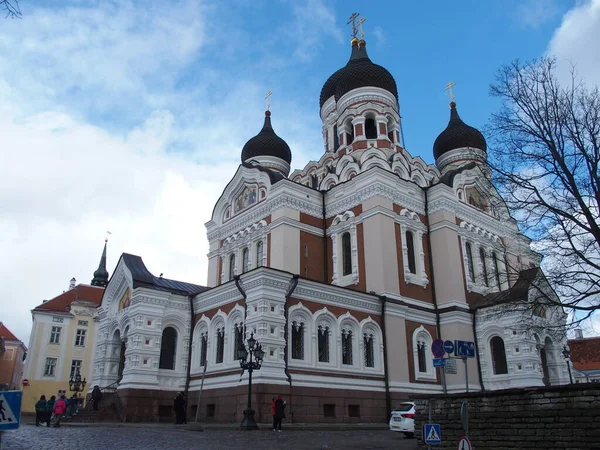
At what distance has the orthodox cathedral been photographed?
18.6 m

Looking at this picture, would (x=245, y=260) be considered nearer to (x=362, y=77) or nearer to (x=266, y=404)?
(x=266, y=404)

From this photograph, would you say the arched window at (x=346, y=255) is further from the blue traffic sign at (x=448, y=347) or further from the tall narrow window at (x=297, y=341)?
the blue traffic sign at (x=448, y=347)

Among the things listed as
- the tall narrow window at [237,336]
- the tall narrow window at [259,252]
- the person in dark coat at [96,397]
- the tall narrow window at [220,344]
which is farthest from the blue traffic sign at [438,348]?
the tall narrow window at [259,252]

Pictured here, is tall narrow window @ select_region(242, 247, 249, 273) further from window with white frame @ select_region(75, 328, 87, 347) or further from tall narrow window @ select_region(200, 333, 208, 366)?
window with white frame @ select_region(75, 328, 87, 347)

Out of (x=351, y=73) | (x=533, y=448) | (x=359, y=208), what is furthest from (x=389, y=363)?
(x=351, y=73)

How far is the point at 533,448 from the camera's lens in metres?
9.20

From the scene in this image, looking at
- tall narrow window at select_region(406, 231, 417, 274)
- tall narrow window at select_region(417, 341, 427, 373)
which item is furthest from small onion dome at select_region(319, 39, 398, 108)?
tall narrow window at select_region(417, 341, 427, 373)

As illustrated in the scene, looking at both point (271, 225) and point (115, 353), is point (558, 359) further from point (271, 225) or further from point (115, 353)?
point (115, 353)

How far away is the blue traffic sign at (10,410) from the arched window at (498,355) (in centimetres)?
2176

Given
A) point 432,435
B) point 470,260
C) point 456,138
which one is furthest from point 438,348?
point 456,138

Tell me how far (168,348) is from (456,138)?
73.3 ft

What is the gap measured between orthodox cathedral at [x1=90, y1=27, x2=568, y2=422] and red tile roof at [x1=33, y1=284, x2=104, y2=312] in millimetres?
19230

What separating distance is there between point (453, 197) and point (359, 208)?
5317mm

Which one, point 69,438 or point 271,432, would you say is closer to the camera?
point 69,438
